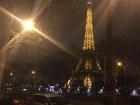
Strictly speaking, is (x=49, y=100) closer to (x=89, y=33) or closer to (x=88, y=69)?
(x=88, y=69)

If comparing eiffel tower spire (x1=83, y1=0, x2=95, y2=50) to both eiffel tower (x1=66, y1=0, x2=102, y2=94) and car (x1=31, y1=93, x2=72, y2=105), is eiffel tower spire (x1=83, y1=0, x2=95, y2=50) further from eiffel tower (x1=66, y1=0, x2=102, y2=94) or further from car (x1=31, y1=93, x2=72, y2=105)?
car (x1=31, y1=93, x2=72, y2=105)

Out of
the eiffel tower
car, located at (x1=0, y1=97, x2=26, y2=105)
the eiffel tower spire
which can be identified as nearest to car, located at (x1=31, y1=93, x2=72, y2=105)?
car, located at (x1=0, y1=97, x2=26, y2=105)

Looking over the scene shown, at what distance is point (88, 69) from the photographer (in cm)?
8719

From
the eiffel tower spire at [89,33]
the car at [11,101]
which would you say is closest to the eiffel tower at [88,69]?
the eiffel tower spire at [89,33]

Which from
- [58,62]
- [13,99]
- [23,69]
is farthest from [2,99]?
[58,62]

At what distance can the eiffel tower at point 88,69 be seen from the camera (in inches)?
3337

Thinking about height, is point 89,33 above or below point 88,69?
above

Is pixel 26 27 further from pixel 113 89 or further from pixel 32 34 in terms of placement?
pixel 113 89

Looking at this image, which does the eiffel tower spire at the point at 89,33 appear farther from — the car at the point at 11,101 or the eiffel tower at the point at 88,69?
the car at the point at 11,101

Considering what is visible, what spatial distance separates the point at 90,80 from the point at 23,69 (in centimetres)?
1893

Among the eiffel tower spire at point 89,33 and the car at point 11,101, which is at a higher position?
the eiffel tower spire at point 89,33

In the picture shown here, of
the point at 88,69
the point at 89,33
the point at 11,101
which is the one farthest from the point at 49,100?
the point at 89,33

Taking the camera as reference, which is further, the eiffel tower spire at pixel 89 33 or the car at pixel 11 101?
the eiffel tower spire at pixel 89 33

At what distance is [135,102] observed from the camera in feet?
72.6
